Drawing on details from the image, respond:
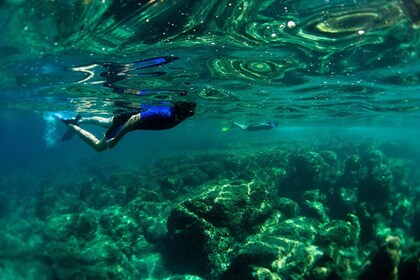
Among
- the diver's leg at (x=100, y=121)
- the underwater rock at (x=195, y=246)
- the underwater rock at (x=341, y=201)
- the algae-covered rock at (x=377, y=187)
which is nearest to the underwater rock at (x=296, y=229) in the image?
the underwater rock at (x=195, y=246)

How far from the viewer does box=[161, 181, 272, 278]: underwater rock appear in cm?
1083

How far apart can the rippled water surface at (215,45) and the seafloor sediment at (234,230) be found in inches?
210

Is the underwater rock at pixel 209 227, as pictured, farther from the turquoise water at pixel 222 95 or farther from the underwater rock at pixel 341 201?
the underwater rock at pixel 341 201

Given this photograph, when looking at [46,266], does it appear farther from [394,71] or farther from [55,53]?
[394,71]

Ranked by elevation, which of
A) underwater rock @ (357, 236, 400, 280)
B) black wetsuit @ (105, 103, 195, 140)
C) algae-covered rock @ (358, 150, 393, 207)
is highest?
black wetsuit @ (105, 103, 195, 140)

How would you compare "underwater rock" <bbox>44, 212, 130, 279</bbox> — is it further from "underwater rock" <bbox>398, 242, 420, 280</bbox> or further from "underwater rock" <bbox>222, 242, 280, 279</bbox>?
"underwater rock" <bbox>398, 242, 420, 280</bbox>

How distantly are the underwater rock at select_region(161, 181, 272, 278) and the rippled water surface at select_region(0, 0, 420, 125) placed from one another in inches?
225

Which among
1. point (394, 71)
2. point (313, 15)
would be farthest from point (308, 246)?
point (394, 71)

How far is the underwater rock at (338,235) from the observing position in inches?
397

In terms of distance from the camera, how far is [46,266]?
12.7 metres

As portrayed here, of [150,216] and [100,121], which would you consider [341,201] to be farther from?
[100,121]

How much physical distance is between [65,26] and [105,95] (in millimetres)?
11176

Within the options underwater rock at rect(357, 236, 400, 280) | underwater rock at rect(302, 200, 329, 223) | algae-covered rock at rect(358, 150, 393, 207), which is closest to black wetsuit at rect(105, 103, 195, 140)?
underwater rock at rect(357, 236, 400, 280)

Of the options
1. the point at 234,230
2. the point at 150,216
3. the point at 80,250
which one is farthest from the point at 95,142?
the point at 150,216
